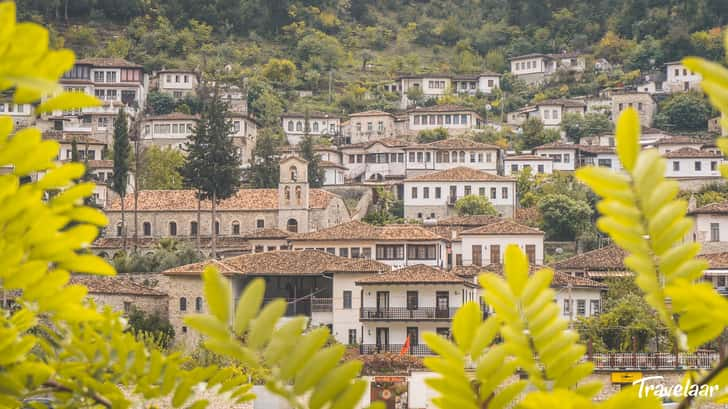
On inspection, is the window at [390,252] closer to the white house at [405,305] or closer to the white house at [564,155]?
the white house at [405,305]

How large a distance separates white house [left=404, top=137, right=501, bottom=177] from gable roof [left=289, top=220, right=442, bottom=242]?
2179 cm

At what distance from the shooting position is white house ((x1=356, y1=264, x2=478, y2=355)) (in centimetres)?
3753

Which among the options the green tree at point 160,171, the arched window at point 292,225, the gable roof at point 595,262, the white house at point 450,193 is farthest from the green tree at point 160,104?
the gable roof at point 595,262

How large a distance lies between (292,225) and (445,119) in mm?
25275

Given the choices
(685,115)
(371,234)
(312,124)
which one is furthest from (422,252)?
(685,115)

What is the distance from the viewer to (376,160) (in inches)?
2859

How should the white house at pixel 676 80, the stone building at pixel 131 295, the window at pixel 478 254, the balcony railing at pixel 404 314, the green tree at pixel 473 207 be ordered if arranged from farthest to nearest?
the white house at pixel 676 80
the green tree at pixel 473 207
the window at pixel 478 254
the stone building at pixel 131 295
the balcony railing at pixel 404 314

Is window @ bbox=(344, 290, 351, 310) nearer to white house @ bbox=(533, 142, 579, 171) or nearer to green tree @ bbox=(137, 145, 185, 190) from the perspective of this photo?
green tree @ bbox=(137, 145, 185, 190)

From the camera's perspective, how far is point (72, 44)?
10219cm

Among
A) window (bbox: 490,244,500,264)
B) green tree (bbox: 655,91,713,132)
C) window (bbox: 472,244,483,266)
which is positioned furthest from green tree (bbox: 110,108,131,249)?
green tree (bbox: 655,91,713,132)

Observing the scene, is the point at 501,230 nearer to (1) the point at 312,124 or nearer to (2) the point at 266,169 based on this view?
(2) the point at 266,169

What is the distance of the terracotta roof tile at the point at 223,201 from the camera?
5866cm

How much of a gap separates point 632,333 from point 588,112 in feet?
180

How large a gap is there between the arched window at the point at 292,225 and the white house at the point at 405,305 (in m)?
18.8
